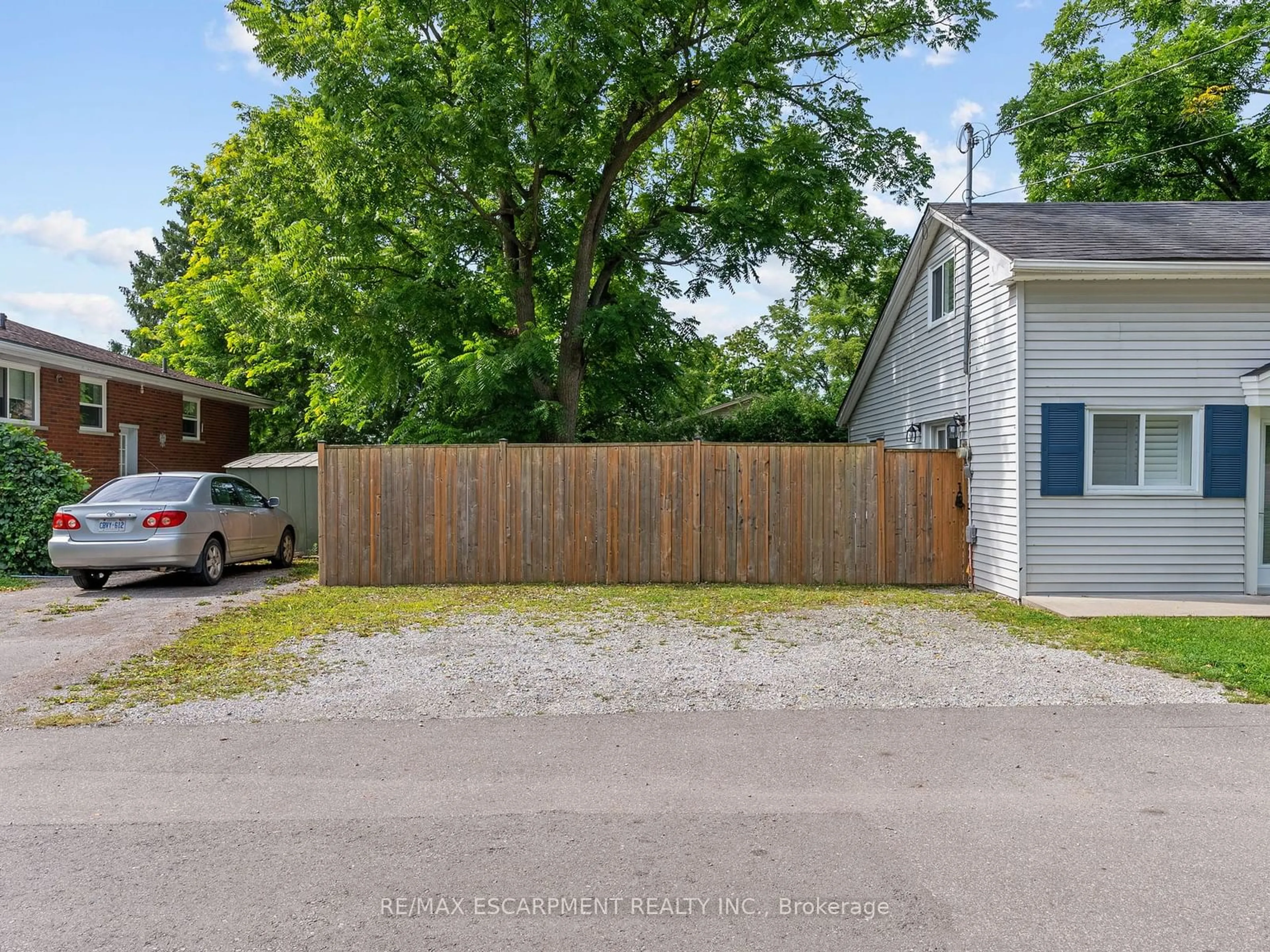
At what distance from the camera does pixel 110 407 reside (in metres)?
18.7

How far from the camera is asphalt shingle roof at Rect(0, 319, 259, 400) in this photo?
53.7 feet

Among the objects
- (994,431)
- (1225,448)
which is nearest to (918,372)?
(994,431)

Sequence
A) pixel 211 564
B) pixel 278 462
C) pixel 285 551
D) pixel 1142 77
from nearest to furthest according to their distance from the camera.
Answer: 1. pixel 211 564
2. pixel 285 551
3. pixel 278 462
4. pixel 1142 77

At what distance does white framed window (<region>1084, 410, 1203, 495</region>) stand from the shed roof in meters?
12.3

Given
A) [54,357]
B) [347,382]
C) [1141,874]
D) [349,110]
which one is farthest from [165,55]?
[1141,874]

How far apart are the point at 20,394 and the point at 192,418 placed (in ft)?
18.3

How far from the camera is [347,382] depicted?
1662 cm

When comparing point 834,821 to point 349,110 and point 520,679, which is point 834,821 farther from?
point 349,110

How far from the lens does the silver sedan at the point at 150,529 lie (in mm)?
10891

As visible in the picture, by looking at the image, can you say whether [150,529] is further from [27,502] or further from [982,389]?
[982,389]

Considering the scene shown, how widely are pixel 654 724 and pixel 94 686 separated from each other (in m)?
4.13

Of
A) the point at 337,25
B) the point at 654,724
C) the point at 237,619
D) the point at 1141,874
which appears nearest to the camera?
the point at 1141,874

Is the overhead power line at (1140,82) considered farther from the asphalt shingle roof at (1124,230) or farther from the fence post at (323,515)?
the fence post at (323,515)

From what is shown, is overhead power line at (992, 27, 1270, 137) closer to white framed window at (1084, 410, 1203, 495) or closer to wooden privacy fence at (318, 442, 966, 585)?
white framed window at (1084, 410, 1203, 495)
